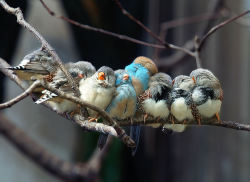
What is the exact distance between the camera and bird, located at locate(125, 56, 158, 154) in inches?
53.8

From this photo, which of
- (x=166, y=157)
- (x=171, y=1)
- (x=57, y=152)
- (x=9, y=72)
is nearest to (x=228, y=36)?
(x=171, y=1)

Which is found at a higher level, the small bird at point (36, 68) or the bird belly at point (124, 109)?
the small bird at point (36, 68)

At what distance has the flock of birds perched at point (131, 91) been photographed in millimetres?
1269

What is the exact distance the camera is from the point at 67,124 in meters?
3.41

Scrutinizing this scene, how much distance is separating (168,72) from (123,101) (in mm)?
1614

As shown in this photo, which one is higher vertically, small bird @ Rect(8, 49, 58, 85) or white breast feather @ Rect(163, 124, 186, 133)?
small bird @ Rect(8, 49, 58, 85)

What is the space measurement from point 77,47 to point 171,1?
769 millimetres

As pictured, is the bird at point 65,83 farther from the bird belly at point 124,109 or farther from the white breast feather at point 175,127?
the white breast feather at point 175,127

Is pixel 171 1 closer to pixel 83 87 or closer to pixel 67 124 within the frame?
pixel 67 124

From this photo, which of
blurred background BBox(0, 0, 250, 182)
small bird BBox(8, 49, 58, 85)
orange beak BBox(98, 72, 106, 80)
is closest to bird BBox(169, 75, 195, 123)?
orange beak BBox(98, 72, 106, 80)

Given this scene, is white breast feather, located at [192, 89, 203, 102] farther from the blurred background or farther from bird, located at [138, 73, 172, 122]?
the blurred background

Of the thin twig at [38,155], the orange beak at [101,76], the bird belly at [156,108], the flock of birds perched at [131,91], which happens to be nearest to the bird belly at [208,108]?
the flock of birds perched at [131,91]

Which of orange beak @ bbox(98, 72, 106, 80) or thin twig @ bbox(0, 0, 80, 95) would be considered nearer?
thin twig @ bbox(0, 0, 80, 95)

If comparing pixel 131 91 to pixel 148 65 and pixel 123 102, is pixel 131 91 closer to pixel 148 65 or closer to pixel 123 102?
pixel 123 102
